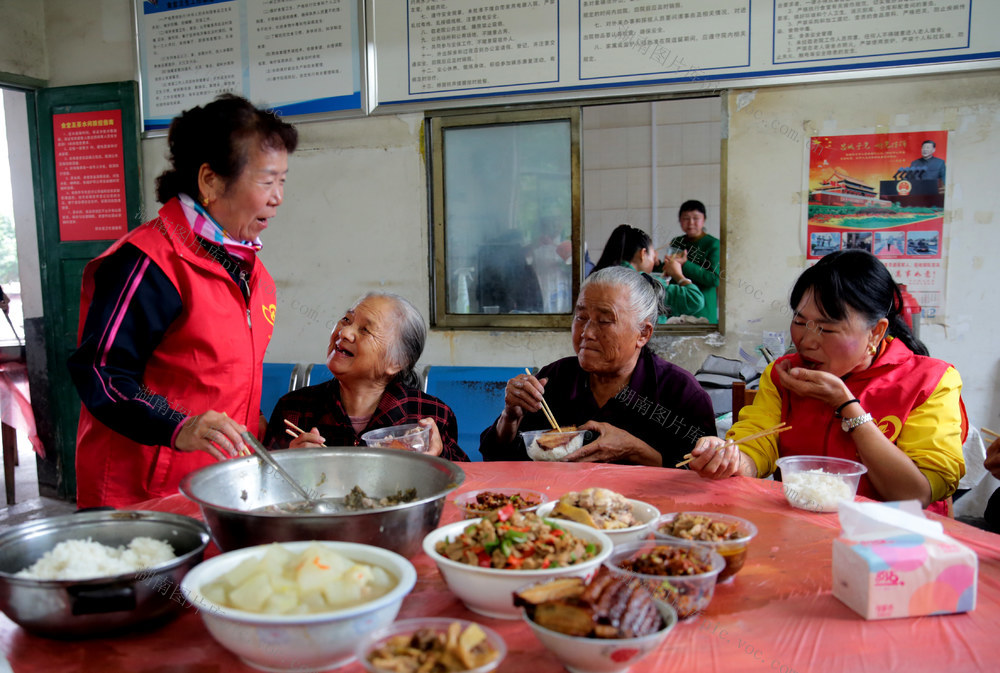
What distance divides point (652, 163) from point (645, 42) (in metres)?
3.19

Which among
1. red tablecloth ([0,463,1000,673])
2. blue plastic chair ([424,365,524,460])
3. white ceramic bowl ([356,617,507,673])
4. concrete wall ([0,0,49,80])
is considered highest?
concrete wall ([0,0,49,80])

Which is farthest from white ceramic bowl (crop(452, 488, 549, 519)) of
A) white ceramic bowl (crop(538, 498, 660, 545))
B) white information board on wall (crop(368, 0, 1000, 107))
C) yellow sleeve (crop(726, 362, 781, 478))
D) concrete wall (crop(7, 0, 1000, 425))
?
white information board on wall (crop(368, 0, 1000, 107))

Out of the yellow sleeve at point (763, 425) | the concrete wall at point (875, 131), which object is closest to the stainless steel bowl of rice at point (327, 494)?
the yellow sleeve at point (763, 425)

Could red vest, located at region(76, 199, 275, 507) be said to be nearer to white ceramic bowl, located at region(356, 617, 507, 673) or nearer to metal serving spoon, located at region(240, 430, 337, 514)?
metal serving spoon, located at region(240, 430, 337, 514)

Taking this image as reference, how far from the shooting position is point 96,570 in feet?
3.31

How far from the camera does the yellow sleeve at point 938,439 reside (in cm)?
179

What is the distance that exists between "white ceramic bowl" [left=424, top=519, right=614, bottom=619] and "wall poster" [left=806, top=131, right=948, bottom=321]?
2788 millimetres

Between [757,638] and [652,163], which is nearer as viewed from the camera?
[757,638]

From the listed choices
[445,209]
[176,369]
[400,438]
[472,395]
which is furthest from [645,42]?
[176,369]

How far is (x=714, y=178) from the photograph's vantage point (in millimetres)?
6578

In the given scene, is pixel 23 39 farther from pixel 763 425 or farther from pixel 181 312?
pixel 763 425

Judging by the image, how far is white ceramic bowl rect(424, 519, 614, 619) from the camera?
977 mm

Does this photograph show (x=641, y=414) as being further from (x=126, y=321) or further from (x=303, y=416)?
(x=126, y=321)

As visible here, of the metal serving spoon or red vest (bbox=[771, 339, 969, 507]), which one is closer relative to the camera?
the metal serving spoon
